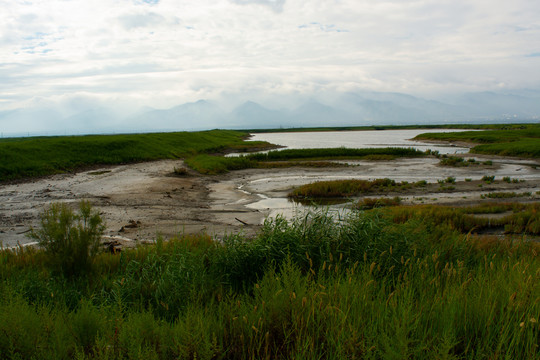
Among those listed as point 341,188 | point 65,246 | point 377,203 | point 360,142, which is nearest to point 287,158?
point 341,188

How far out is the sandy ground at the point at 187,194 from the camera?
14961mm

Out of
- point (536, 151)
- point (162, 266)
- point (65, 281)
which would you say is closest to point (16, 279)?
point (65, 281)

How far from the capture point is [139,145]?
47.3 meters

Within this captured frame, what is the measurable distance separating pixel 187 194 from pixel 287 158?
1038 inches

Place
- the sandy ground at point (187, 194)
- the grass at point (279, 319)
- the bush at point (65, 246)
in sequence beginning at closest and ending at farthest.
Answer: the grass at point (279, 319), the bush at point (65, 246), the sandy ground at point (187, 194)

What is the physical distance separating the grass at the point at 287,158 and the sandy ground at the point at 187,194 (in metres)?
2.73

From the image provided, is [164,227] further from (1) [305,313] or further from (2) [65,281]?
(1) [305,313]

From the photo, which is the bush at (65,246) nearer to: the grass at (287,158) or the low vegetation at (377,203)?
the low vegetation at (377,203)

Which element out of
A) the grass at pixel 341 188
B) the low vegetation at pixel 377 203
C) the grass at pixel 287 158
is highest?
the grass at pixel 287 158

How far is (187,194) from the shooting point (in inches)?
909

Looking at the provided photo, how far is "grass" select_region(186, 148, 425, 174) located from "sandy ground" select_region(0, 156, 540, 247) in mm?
2727

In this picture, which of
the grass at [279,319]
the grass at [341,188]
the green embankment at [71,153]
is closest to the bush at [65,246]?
the grass at [279,319]

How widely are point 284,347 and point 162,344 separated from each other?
4.58ft

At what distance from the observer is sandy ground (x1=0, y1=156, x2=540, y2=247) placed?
Result: 14961 millimetres
